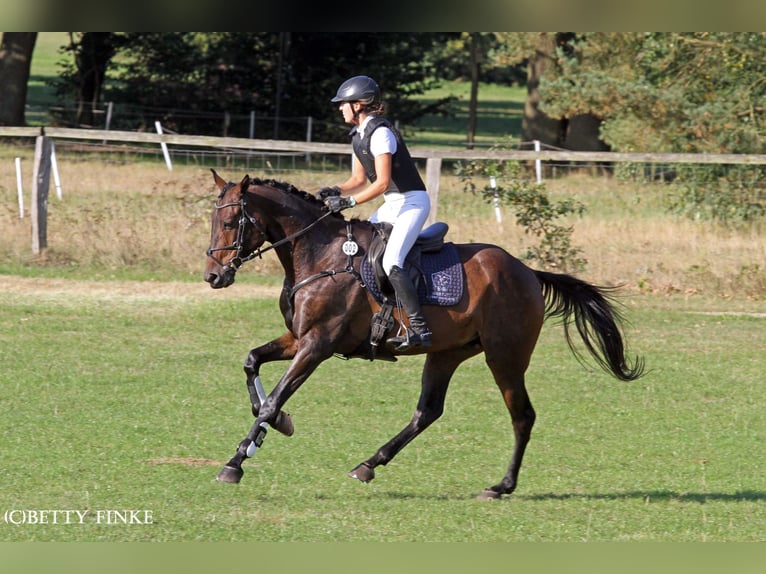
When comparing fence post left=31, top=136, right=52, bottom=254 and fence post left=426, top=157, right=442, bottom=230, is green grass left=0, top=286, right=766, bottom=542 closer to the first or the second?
fence post left=31, top=136, right=52, bottom=254

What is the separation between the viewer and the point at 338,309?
827 centimetres

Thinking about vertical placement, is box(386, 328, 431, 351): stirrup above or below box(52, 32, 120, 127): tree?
below

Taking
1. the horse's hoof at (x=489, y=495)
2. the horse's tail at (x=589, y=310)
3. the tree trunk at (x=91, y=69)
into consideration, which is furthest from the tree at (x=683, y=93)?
the tree trunk at (x=91, y=69)

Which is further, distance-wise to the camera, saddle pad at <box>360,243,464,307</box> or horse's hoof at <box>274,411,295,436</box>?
saddle pad at <box>360,243,464,307</box>

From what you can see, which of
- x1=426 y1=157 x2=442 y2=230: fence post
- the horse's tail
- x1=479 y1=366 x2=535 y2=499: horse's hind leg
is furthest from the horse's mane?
x1=426 y1=157 x2=442 y2=230: fence post

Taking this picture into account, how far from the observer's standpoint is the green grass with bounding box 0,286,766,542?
744cm

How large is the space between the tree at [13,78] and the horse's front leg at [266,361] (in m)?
27.9

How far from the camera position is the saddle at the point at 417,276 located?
8.37 metres

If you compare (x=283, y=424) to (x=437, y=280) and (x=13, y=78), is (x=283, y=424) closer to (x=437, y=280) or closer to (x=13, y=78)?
(x=437, y=280)

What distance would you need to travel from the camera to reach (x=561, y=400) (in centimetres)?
1180

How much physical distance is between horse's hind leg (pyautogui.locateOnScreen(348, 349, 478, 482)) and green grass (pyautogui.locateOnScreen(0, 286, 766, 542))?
0.21m

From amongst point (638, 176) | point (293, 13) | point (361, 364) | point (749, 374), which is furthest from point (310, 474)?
point (638, 176)

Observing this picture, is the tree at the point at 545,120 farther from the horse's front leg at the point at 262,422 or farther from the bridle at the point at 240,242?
the horse's front leg at the point at 262,422

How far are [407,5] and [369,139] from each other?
1.17 metres
